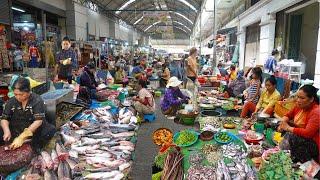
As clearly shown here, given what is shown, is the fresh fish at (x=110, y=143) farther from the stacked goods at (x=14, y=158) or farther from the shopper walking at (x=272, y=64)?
the shopper walking at (x=272, y=64)

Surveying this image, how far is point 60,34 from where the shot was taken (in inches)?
694

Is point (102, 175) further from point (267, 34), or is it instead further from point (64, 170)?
point (267, 34)

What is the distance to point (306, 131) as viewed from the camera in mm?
3955

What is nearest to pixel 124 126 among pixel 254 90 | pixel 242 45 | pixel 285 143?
pixel 285 143

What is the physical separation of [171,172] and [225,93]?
21.0 feet

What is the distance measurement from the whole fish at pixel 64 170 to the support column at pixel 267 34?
9438 millimetres

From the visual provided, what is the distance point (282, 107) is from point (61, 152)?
4.07m

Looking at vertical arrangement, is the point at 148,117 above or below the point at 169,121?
above

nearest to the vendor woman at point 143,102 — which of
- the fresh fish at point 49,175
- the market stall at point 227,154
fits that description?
the market stall at point 227,154

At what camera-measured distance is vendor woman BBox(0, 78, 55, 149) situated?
4.11m

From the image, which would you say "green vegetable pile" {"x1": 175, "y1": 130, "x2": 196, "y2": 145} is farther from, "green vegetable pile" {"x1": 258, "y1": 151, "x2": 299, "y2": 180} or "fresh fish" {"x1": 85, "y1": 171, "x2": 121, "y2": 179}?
"green vegetable pile" {"x1": 258, "y1": 151, "x2": 299, "y2": 180}

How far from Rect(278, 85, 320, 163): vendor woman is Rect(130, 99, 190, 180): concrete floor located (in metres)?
2.24

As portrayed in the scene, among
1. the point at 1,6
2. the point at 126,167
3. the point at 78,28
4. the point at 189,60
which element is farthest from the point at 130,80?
the point at 126,167

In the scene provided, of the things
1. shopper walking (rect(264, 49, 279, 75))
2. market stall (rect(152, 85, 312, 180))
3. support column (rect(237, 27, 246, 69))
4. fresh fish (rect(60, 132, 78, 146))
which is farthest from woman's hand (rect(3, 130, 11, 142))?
support column (rect(237, 27, 246, 69))
